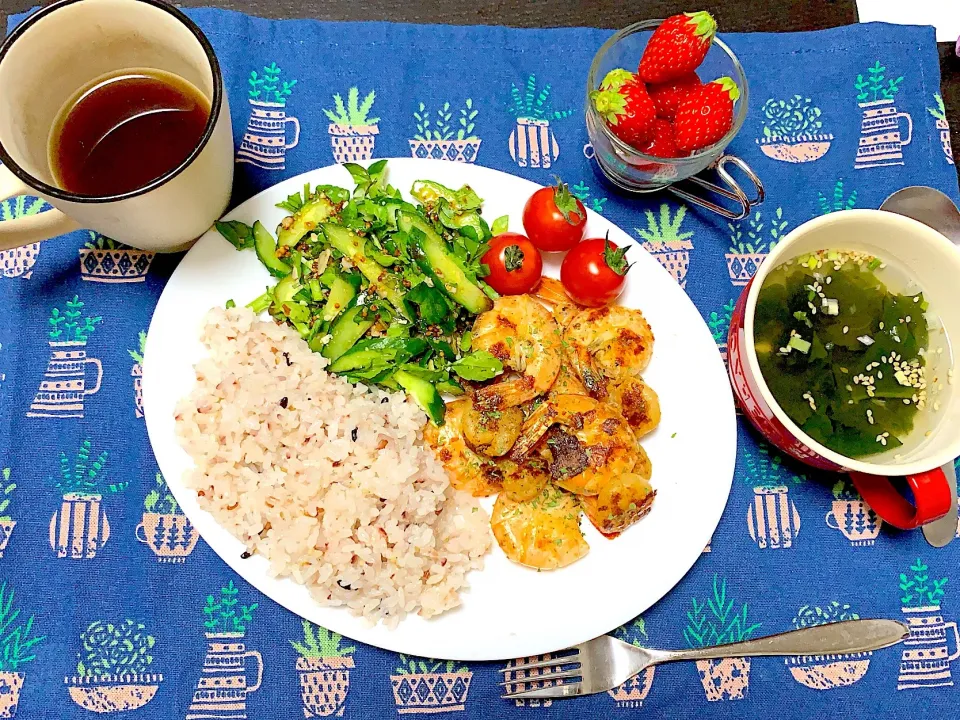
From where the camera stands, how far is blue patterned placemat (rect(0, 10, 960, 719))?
173cm

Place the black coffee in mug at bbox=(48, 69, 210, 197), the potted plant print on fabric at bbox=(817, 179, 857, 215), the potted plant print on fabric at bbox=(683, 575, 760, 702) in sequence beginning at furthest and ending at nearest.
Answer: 1. the potted plant print on fabric at bbox=(817, 179, 857, 215)
2. the potted plant print on fabric at bbox=(683, 575, 760, 702)
3. the black coffee in mug at bbox=(48, 69, 210, 197)

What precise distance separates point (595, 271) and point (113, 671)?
159cm

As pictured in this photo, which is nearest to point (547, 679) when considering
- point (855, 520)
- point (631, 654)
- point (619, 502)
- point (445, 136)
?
point (631, 654)

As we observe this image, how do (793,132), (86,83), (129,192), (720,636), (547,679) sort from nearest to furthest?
(129,192)
(86,83)
(547,679)
(720,636)
(793,132)

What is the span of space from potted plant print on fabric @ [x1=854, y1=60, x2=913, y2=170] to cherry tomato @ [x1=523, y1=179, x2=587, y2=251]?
38.9 inches

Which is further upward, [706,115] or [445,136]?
[706,115]

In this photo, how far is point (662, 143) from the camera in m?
1.83

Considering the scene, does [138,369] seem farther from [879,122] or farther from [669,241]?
[879,122]

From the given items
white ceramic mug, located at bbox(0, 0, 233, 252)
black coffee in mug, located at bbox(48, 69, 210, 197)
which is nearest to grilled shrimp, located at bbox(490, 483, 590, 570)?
white ceramic mug, located at bbox(0, 0, 233, 252)

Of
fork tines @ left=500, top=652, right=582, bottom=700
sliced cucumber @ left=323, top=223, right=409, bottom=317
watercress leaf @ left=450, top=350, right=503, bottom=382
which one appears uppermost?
sliced cucumber @ left=323, top=223, right=409, bottom=317

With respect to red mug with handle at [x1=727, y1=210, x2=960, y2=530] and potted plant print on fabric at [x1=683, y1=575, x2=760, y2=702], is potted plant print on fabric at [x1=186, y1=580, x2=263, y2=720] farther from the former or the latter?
red mug with handle at [x1=727, y1=210, x2=960, y2=530]

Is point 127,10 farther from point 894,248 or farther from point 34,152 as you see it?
point 894,248

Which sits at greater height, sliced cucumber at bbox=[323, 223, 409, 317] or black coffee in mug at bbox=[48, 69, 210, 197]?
black coffee in mug at bbox=[48, 69, 210, 197]

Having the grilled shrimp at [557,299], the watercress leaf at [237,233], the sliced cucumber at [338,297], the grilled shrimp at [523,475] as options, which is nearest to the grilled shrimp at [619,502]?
the grilled shrimp at [523,475]
